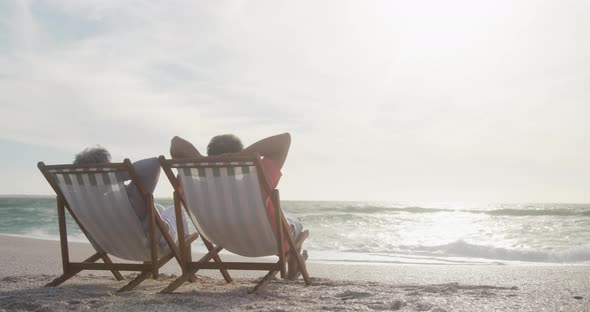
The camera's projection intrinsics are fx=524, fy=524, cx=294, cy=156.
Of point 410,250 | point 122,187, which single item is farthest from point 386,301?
point 410,250

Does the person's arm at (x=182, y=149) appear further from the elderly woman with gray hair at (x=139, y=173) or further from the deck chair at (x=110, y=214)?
the deck chair at (x=110, y=214)

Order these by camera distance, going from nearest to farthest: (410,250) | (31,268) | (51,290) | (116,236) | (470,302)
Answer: (470,302) → (51,290) → (116,236) → (31,268) → (410,250)

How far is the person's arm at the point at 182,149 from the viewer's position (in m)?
3.63

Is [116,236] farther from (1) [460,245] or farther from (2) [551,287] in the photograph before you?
(1) [460,245]

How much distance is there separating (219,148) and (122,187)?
689 mm

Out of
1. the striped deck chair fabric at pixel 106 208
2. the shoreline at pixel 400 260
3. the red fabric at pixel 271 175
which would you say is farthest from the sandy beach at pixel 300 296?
the shoreline at pixel 400 260

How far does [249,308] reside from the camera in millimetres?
2881

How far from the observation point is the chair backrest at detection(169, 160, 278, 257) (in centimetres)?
332

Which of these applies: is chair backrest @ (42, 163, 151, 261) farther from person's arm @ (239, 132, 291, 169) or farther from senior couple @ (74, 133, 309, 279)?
person's arm @ (239, 132, 291, 169)

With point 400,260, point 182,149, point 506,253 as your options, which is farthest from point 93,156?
point 506,253

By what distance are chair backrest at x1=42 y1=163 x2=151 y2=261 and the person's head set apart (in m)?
0.13

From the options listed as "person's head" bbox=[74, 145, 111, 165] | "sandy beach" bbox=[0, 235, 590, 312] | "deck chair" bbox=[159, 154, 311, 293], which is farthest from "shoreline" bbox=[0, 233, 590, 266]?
"person's head" bbox=[74, 145, 111, 165]

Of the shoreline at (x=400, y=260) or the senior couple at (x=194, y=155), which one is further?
the shoreline at (x=400, y=260)

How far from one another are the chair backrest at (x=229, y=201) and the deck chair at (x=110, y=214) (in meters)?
0.25
